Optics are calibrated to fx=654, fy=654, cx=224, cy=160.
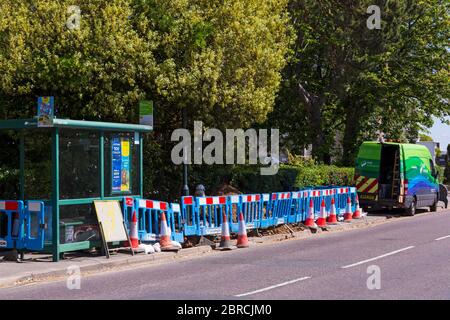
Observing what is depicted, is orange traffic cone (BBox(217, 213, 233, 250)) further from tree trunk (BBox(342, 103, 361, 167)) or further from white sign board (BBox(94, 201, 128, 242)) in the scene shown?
tree trunk (BBox(342, 103, 361, 167))

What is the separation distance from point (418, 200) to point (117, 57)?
1433 centimetres

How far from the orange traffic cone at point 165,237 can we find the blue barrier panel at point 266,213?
12.1 ft

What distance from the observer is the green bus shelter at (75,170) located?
12383 millimetres

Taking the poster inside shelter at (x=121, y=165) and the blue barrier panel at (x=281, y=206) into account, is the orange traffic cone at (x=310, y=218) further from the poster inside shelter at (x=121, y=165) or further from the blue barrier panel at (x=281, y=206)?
the poster inside shelter at (x=121, y=165)

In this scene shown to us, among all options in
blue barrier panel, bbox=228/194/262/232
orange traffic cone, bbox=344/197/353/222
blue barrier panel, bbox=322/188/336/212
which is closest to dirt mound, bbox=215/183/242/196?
blue barrier panel, bbox=228/194/262/232

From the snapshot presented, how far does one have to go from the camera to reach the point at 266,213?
57.2 feet

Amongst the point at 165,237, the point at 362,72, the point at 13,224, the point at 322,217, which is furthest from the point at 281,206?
the point at 362,72

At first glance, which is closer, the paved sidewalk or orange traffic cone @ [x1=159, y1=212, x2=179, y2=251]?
the paved sidewalk

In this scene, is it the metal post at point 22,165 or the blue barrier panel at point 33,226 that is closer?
the blue barrier panel at point 33,226

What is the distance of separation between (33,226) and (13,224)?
51cm

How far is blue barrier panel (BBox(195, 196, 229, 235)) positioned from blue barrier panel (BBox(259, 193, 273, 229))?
162cm

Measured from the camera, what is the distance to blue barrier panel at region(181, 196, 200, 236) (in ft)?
48.6

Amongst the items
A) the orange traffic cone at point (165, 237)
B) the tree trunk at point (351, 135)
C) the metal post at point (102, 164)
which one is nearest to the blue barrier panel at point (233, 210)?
the orange traffic cone at point (165, 237)
